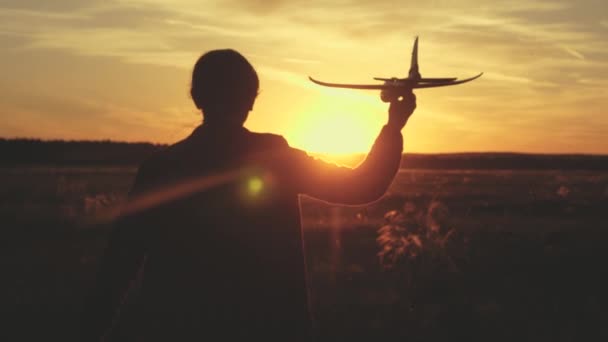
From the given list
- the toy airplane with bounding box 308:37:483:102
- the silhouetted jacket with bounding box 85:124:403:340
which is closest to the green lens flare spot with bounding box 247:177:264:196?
the silhouetted jacket with bounding box 85:124:403:340

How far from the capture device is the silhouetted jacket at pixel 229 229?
2830mm

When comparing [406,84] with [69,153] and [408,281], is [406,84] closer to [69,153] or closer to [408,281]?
[408,281]

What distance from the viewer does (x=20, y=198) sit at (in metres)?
37.3

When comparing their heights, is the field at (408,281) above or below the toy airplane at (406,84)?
below

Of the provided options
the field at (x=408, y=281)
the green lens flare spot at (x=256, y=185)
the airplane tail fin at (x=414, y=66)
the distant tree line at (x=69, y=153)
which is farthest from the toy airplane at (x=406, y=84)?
the distant tree line at (x=69, y=153)

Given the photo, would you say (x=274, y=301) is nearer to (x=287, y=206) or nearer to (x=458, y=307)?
(x=287, y=206)

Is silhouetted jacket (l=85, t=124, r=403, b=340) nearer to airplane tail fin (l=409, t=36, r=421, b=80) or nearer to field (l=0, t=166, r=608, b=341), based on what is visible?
airplane tail fin (l=409, t=36, r=421, b=80)

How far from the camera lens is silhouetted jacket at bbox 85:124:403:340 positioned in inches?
111

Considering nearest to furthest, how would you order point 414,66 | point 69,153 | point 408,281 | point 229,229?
point 229,229 < point 414,66 < point 408,281 < point 69,153

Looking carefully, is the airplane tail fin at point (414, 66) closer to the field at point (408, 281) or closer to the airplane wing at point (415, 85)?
the airplane wing at point (415, 85)

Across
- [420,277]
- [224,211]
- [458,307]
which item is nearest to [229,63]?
[224,211]

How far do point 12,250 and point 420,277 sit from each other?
9.06m

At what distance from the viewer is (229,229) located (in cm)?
284

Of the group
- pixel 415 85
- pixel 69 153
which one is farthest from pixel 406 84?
pixel 69 153
